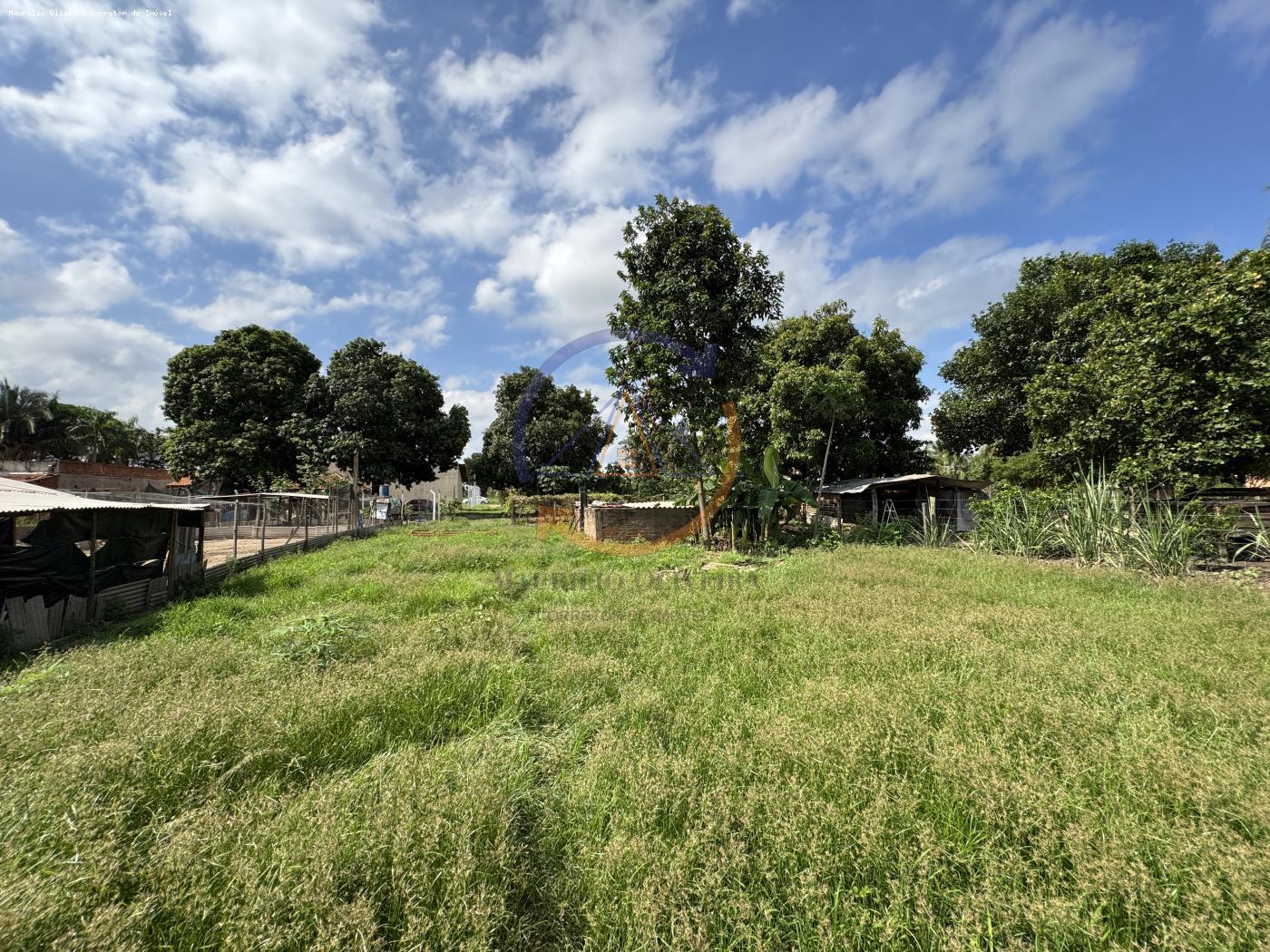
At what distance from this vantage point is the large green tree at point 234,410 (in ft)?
72.1

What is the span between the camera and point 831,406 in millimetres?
14828

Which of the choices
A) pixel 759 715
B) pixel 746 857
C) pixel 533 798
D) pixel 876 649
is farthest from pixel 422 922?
pixel 876 649

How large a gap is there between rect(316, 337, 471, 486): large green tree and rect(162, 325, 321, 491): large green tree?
5.07 ft

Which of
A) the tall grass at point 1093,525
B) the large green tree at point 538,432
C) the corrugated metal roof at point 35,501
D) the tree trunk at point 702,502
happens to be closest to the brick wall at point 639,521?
the tree trunk at point 702,502

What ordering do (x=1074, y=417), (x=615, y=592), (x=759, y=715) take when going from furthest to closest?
(x=1074, y=417) → (x=615, y=592) → (x=759, y=715)

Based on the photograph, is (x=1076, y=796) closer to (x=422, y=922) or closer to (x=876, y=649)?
(x=876, y=649)

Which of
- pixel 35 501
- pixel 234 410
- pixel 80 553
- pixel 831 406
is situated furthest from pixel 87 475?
pixel 831 406

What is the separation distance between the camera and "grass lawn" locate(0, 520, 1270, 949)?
65.3 inches

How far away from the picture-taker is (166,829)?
1997 mm

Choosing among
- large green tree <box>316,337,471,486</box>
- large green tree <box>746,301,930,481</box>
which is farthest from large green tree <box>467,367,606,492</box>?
large green tree <box>746,301,930,481</box>

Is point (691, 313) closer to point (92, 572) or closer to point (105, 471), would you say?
point (92, 572)

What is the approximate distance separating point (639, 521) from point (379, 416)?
17467mm

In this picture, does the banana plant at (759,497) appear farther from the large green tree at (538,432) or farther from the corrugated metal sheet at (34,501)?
the large green tree at (538,432)

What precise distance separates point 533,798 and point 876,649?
329cm
